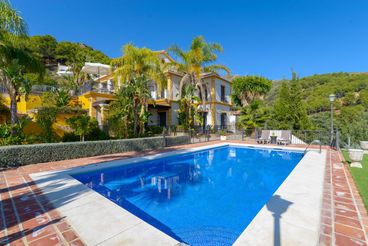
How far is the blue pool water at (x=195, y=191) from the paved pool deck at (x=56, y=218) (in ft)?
5.48

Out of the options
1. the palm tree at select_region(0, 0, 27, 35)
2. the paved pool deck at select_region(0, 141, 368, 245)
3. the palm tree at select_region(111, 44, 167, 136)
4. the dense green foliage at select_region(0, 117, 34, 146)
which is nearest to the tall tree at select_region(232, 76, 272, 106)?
the palm tree at select_region(111, 44, 167, 136)

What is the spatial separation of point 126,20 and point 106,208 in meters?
21.3

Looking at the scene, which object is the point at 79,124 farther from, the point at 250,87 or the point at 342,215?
the point at 250,87

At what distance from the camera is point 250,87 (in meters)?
32.5

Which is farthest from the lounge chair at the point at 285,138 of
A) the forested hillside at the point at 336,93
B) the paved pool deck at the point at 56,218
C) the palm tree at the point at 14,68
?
the palm tree at the point at 14,68

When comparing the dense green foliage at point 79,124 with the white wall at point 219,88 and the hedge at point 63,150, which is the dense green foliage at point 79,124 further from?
the white wall at point 219,88

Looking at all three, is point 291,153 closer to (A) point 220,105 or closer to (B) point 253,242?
(B) point 253,242

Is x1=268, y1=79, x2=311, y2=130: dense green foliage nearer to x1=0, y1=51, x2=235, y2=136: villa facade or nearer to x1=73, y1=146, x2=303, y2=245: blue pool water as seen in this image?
x1=0, y1=51, x2=235, y2=136: villa facade

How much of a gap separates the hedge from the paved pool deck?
2.92 metres

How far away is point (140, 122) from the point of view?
14141 mm

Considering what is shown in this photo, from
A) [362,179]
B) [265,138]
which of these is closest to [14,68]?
[362,179]

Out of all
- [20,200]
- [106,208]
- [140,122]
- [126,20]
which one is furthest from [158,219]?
[126,20]

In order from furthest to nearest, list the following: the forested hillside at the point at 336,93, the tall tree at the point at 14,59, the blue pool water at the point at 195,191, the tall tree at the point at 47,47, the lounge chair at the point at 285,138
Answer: the tall tree at the point at 47,47 → the forested hillside at the point at 336,93 → the lounge chair at the point at 285,138 → the tall tree at the point at 14,59 → the blue pool water at the point at 195,191

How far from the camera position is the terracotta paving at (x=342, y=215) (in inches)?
110
